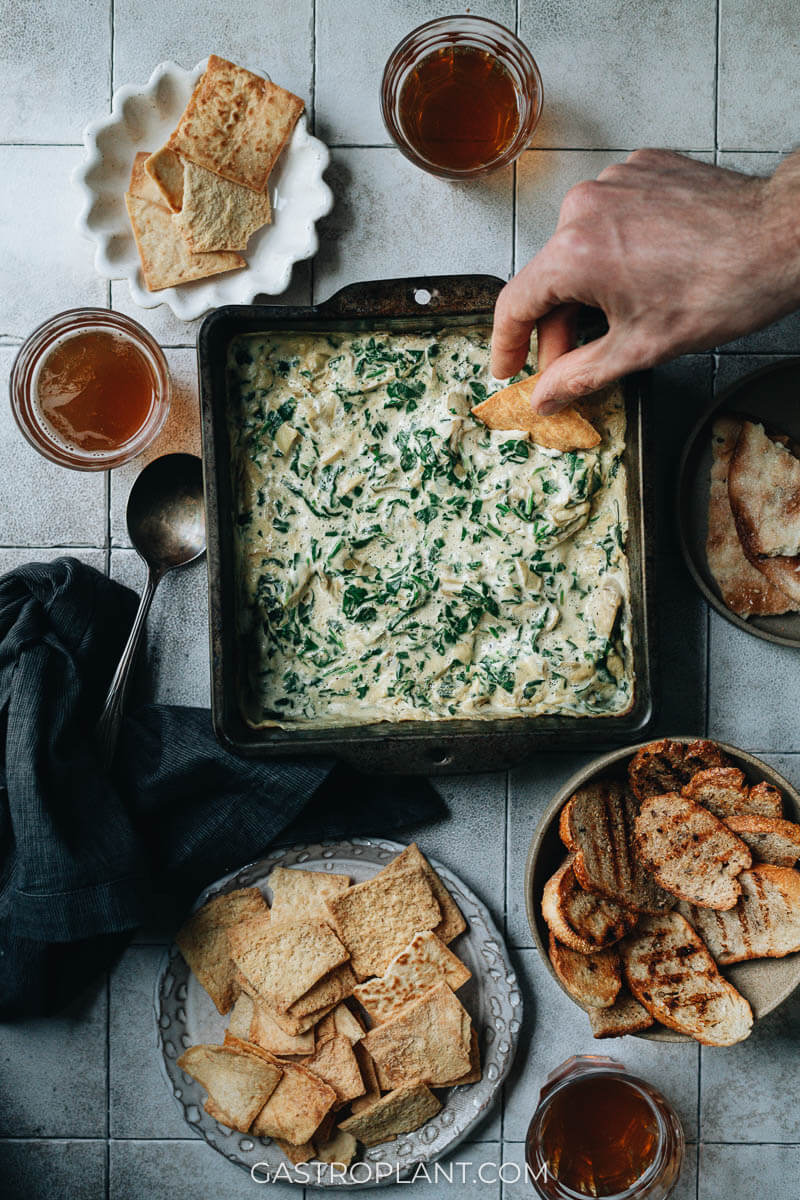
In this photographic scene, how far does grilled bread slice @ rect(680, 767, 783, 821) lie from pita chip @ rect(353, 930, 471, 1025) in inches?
21.5

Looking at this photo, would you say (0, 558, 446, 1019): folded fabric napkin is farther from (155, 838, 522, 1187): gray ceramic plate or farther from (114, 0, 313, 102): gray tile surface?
(114, 0, 313, 102): gray tile surface

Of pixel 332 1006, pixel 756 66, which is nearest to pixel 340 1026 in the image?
pixel 332 1006

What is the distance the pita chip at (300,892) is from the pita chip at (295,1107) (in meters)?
0.28

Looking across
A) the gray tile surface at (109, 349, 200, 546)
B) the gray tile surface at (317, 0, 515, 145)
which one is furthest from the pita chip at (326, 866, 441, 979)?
the gray tile surface at (317, 0, 515, 145)

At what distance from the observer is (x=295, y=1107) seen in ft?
5.92

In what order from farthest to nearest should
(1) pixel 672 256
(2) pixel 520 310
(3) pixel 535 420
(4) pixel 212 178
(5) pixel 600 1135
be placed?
1. (5) pixel 600 1135
2. (4) pixel 212 178
3. (3) pixel 535 420
4. (2) pixel 520 310
5. (1) pixel 672 256

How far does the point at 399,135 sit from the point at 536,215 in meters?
0.31

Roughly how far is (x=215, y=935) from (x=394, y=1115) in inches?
18.6

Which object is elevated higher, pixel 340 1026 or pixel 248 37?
pixel 248 37

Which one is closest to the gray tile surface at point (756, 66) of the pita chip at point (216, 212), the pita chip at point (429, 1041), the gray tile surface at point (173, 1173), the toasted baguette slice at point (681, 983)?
the pita chip at point (216, 212)

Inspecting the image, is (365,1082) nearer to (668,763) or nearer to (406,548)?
(668,763)

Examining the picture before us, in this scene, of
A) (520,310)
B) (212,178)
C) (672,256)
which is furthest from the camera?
(212,178)

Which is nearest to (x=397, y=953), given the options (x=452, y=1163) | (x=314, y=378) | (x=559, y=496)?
(x=452, y=1163)

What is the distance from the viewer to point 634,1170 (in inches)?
73.3
